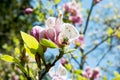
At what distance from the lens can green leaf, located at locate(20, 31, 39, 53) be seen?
1336 millimetres

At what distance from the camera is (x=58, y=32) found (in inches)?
52.5

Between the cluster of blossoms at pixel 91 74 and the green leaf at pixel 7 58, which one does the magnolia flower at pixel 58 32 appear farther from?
the cluster of blossoms at pixel 91 74

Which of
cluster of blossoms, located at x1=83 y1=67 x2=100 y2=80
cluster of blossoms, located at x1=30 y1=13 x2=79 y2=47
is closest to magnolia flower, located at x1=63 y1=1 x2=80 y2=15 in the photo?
cluster of blossoms, located at x1=83 y1=67 x2=100 y2=80

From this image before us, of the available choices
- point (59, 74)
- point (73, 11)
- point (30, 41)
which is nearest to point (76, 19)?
point (73, 11)

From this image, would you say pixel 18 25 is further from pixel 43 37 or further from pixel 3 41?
pixel 43 37

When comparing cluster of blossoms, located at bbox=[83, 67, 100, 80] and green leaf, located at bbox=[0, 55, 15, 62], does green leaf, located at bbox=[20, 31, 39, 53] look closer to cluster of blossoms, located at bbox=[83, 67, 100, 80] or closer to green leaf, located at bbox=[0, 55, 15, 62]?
green leaf, located at bbox=[0, 55, 15, 62]

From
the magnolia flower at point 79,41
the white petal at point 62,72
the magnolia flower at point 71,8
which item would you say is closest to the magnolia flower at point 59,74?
the white petal at point 62,72

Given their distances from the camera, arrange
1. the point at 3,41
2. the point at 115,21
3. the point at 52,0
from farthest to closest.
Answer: the point at 3,41, the point at 115,21, the point at 52,0

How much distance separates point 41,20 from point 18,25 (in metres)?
7.80

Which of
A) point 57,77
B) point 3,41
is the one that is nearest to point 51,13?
point 57,77

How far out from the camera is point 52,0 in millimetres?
5043

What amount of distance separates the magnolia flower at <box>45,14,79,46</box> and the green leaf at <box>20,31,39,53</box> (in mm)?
58

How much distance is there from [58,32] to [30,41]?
0.11 m

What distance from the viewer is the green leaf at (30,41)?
4.38 ft
